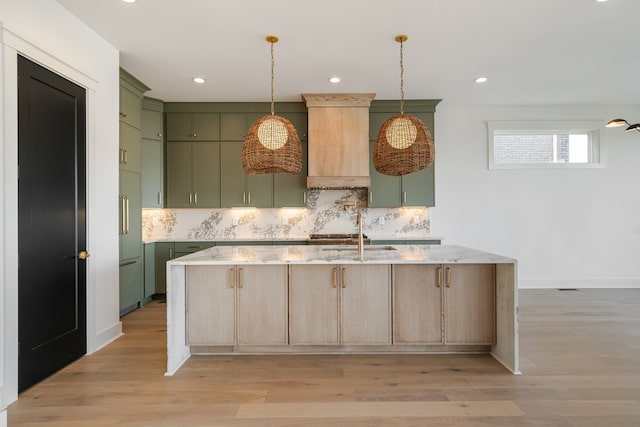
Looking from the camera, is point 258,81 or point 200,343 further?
point 258,81

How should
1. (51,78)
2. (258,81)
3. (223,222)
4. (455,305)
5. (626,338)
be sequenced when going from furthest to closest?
1. (223,222)
2. (258,81)
3. (626,338)
4. (455,305)
5. (51,78)

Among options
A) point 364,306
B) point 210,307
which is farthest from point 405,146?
point 210,307

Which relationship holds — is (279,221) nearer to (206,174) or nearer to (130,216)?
(206,174)

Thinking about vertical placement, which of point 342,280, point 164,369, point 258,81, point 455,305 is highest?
point 258,81

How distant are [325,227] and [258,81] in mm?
2308

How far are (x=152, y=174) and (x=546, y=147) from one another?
597 cm

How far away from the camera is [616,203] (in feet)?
18.2

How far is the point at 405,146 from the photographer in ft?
8.58

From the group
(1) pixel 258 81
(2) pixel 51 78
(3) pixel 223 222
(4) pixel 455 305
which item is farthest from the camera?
(3) pixel 223 222

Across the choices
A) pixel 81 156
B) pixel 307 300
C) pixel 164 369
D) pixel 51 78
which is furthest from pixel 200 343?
pixel 51 78

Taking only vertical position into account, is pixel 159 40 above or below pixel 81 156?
above

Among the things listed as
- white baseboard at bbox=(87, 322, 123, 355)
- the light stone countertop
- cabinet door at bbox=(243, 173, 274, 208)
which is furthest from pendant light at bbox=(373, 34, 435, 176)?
white baseboard at bbox=(87, 322, 123, 355)

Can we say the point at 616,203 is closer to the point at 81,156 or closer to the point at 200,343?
the point at 200,343

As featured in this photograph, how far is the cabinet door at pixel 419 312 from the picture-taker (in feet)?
9.36
